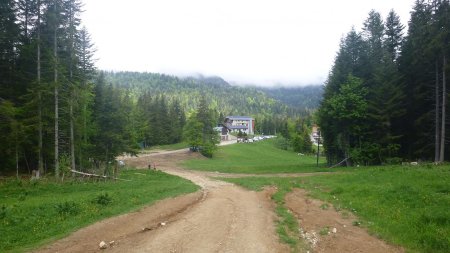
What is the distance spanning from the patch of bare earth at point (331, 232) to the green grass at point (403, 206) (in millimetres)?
552

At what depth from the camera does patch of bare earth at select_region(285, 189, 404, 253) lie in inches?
423

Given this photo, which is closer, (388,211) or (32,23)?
(388,211)

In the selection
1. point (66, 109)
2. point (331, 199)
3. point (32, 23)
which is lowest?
point (331, 199)

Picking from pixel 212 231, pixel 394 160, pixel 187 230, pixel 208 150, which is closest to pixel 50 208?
pixel 187 230

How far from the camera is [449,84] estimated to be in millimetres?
34562

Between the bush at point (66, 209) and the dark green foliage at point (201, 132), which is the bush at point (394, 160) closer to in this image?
the bush at point (66, 209)

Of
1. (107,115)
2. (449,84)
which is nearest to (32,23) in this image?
(107,115)

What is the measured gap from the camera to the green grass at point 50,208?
39.0 ft

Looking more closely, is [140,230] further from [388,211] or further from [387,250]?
[388,211]

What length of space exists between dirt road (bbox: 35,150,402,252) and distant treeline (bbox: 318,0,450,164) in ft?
79.1

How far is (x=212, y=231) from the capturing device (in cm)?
1211

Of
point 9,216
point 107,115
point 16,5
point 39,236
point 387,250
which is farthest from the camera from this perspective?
point 107,115

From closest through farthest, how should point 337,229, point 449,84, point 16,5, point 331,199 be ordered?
point 337,229
point 331,199
point 16,5
point 449,84

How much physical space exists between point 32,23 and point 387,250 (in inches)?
1259
